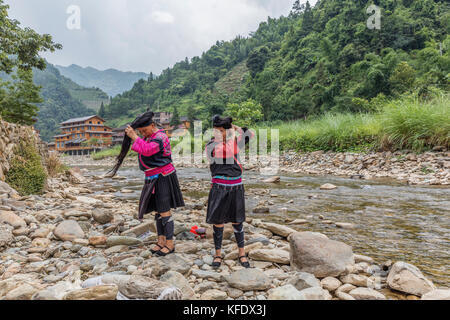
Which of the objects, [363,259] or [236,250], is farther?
[236,250]

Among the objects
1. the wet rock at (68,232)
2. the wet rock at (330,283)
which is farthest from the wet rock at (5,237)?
the wet rock at (330,283)

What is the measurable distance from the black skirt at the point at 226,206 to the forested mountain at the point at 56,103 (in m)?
74.4

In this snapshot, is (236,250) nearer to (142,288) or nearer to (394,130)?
(142,288)

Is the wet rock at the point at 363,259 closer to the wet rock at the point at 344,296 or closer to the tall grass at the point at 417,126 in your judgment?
the wet rock at the point at 344,296

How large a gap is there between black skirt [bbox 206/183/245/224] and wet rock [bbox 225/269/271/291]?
0.51m

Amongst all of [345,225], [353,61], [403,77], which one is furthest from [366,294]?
[353,61]

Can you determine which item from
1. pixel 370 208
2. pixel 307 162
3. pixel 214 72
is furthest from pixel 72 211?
pixel 214 72

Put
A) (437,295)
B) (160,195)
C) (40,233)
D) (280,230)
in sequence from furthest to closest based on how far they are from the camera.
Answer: (280,230) < (40,233) < (160,195) < (437,295)

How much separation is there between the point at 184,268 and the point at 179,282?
1.01 ft

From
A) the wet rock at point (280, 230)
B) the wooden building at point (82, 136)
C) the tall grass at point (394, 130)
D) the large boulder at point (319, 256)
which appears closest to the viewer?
the large boulder at point (319, 256)

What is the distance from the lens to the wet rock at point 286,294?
1763mm

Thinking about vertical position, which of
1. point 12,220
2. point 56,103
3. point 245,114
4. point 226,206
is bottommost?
point 12,220

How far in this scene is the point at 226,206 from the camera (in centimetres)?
251

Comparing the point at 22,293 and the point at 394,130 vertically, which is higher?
the point at 394,130
